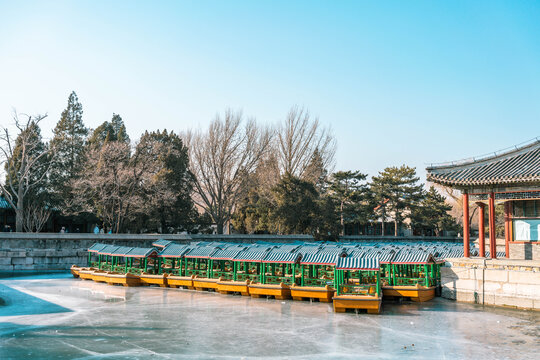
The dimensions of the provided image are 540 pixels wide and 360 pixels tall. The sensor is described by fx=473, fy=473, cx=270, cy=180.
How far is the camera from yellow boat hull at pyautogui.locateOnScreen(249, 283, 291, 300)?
20.9 m

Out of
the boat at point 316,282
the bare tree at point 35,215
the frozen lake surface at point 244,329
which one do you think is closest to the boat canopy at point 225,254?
the frozen lake surface at point 244,329

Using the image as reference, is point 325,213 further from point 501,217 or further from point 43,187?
point 43,187

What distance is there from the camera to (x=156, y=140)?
45094mm

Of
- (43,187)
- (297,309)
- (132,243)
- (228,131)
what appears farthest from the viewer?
(228,131)

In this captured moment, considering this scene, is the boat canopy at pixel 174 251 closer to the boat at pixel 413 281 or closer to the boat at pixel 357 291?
the boat at pixel 357 291

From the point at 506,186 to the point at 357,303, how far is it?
9.22m

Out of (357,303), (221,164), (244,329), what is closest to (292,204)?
(221,164)

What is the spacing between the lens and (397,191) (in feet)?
180

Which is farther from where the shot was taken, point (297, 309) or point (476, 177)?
point (476, 177)

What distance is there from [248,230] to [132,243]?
15370mm

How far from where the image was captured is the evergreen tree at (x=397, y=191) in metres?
54.5

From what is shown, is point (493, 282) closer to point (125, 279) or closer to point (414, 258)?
point (414, 258)

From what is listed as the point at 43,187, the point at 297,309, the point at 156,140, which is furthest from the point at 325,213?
the point at 297,309

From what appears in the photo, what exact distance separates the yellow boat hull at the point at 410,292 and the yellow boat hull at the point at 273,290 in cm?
432
